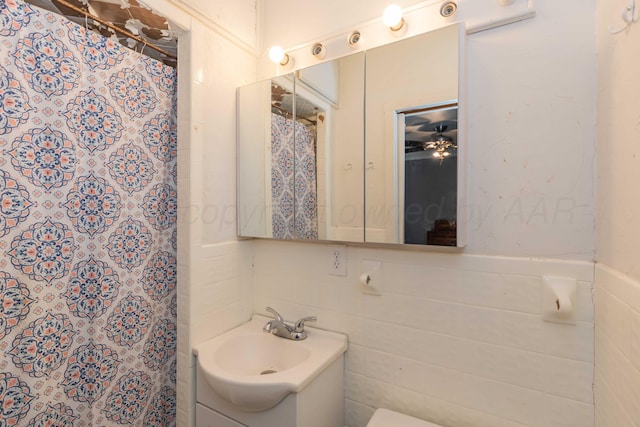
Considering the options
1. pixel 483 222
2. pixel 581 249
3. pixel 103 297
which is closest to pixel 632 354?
pixel 581 249

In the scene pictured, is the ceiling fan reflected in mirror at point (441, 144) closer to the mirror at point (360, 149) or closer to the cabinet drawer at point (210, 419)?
the mirror at point (360, 149)

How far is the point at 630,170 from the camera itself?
67 cm

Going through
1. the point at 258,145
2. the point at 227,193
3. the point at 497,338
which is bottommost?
the point at 497,338

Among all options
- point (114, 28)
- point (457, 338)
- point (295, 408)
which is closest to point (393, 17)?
point (114, 28)

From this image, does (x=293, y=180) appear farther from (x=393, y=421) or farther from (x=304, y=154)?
(x=393, y=421)

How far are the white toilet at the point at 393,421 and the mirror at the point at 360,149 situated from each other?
0.62 meters

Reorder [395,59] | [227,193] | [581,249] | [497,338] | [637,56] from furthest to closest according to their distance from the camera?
[227,193]
[395,59]
[497,338]
[581,249]
[637,56]

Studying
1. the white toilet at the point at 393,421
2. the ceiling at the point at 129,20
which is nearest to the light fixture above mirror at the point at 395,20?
the ceiling at the point at 129,20

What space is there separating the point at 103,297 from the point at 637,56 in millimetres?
1649

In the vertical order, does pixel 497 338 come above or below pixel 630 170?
below

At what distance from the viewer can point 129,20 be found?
1.13m

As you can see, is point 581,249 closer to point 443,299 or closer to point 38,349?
point 443,299

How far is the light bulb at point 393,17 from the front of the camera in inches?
42.5

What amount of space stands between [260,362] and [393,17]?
151 cm
